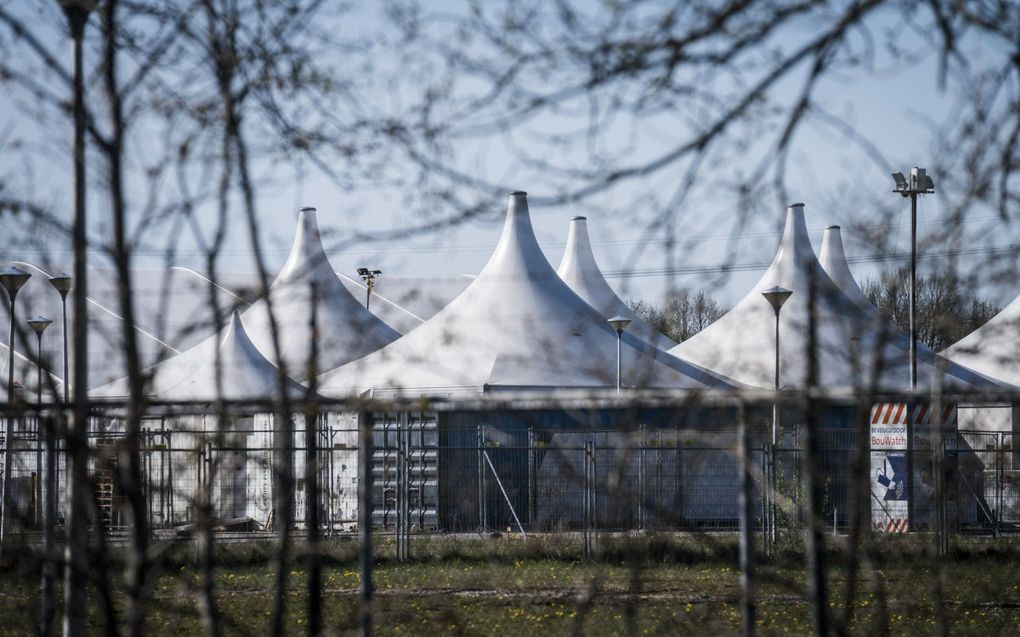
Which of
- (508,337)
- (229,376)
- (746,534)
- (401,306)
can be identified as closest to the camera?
(746,534)

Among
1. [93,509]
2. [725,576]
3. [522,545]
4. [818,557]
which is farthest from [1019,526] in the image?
[93,509]

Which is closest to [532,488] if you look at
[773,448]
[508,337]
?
[773,448]

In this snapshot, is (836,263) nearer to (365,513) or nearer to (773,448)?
(773,448)

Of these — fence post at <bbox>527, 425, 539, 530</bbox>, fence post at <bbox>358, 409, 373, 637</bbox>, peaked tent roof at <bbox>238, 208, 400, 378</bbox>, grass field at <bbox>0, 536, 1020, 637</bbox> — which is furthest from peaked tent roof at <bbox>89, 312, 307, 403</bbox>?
fence post at <bbox>358, 409, 373, 637</bbox>

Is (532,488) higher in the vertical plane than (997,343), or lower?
lower

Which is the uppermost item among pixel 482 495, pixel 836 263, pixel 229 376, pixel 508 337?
pixel 836 263

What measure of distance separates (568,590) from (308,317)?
7.28m

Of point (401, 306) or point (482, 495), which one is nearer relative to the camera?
point (482, 495)

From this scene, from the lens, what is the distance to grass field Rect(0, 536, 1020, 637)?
9.18 m

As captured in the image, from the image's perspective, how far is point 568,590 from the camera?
37.2 feet

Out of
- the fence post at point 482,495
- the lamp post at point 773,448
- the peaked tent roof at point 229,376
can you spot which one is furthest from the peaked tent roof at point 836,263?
the fence post at point 482,495

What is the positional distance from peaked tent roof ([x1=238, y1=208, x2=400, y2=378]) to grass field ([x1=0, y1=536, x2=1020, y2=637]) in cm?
206

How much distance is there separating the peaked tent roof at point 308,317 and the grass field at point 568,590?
6.76ft

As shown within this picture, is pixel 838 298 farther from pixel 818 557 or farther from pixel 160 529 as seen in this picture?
pixel 160 529
